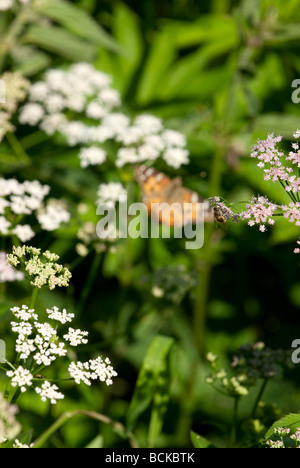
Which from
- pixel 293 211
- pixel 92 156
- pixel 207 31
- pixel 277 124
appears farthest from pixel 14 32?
pixel 293 211

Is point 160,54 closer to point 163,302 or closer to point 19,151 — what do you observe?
point 19,151

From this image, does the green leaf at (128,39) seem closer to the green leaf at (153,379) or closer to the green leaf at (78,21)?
the green leaf at (78,21)

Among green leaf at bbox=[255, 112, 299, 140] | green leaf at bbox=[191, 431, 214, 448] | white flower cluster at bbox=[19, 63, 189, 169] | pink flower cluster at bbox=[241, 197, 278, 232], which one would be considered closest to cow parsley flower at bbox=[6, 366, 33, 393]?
green leaf at bbox=[191, 431, 214, 448]

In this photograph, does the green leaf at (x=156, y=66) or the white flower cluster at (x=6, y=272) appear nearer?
the white flower cluster at (x=6, y=272)

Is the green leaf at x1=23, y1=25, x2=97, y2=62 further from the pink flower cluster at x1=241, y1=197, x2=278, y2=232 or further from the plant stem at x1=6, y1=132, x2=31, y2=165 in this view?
the pink flower cluster at x1=241, y1=197, x2=278, y2=232

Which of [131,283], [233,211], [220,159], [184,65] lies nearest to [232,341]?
[131,283]

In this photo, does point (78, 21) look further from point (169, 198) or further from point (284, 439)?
point (284, 439)

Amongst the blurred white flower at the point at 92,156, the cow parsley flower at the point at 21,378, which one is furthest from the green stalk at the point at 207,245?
the cow parsley flower at the point at 21,378
